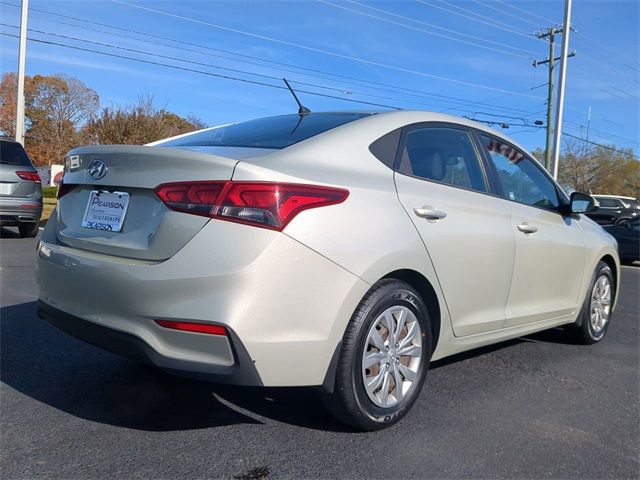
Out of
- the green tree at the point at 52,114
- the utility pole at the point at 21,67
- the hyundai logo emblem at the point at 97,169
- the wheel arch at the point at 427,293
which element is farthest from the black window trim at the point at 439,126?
the green tree at the point at 52,114

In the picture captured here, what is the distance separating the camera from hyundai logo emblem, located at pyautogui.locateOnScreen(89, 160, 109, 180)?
2820 millimetres

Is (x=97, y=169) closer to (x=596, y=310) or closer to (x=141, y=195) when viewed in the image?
(x=141, y=195)

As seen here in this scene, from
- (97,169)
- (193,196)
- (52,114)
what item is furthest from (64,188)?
(52,114)

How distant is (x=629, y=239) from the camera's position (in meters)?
14.1

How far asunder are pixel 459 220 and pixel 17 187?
351 inches

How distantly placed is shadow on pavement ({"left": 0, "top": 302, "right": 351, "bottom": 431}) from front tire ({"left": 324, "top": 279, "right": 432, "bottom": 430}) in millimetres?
170

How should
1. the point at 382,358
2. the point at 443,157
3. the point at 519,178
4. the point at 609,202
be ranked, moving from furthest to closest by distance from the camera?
the point at 609,202, the point at 519,178, the point at 443,157, the point at 382,358

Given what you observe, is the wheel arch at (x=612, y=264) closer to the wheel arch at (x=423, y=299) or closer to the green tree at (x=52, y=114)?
the wheel arch at (x=423, y=299)

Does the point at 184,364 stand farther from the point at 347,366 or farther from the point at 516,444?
the point at 516,444

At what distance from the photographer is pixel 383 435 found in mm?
2852

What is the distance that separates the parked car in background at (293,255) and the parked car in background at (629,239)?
12.1 m

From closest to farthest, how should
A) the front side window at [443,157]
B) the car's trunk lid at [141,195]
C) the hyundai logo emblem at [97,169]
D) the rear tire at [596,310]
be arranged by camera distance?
1. the car's trunk lid at [141,195]
2. the hyundai logo emblem at [97,169]
3. the front side window at [443,157]
4. the rear tire at [596,310]

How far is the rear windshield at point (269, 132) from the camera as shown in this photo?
301 cm

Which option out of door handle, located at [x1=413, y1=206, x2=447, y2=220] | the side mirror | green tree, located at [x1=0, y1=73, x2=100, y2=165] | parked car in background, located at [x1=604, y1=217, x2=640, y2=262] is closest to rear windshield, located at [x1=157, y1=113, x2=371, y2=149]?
door handle, located at [x1=413, y1=206, x2=447, y2=220]
